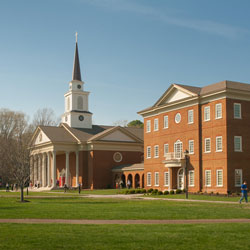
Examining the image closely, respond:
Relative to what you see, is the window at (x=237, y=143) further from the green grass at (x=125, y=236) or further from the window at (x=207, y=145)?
the green grass at (x=125, y=236)

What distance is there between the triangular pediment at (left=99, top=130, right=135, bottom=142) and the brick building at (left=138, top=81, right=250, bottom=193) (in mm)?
16388

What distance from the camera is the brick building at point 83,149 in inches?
2795

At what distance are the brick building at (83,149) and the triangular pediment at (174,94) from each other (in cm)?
1440

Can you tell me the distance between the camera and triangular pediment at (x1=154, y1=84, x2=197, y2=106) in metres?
50.9

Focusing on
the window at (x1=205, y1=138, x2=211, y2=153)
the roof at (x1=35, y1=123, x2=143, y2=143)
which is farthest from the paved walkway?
the roof at (x1=35, y1=123, x2=143, y2=143)

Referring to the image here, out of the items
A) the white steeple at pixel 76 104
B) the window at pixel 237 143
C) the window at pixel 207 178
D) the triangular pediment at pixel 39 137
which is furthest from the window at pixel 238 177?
the white steeple at pixel 76 104

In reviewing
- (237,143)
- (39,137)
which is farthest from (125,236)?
(39,137)

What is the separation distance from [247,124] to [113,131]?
99.8ft

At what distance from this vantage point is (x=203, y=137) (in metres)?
48.4

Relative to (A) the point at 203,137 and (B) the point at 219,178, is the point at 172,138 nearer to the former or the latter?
(A) the point at 203,137

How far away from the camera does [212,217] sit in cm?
1922

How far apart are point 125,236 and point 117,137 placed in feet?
197

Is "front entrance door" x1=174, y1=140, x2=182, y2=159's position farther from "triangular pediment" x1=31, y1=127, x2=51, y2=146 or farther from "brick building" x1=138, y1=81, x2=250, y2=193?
"triangular pediment" x1=31, y1=127, x2=51, y2=146

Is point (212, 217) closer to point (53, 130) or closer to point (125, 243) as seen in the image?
point (125, 243)
